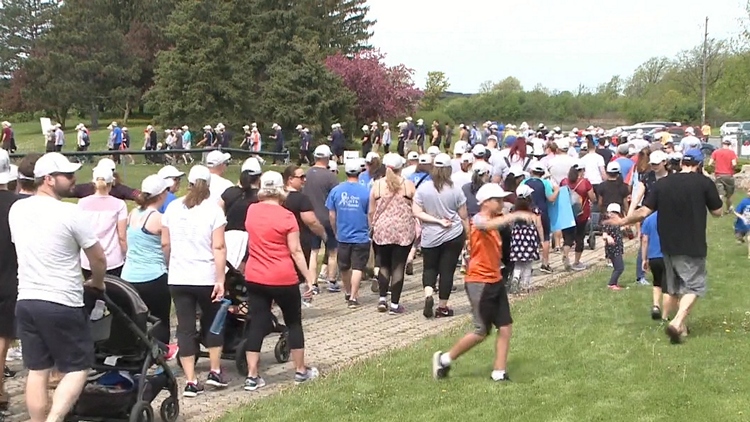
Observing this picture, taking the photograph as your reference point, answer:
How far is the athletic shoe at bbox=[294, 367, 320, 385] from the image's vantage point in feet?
26.9

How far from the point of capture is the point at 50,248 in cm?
577

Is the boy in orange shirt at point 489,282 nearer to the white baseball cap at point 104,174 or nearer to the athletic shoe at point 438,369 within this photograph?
the athletic shoe at point 438,369

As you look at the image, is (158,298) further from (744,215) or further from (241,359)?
(744,215)

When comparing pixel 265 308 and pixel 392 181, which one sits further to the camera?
pixel 392 181

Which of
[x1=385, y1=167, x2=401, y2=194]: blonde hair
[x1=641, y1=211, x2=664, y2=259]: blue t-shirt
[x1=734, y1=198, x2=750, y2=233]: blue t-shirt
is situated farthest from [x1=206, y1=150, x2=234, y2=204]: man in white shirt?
[x1=734, y1=198, x2=750, y2=233]: blue t-shirt

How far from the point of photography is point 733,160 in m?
23.2

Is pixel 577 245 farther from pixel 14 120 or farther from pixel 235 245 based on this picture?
pixel 14 120

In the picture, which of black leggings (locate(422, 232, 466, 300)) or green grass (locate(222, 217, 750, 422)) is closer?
green grass (locate(222, 217, 750, 422))

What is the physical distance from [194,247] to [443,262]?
4204 millimetres

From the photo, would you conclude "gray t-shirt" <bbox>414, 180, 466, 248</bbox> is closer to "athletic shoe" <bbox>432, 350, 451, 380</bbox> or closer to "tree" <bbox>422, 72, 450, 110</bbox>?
"athletic shoe" <bbox>432, 350, 451, 380</bbox>

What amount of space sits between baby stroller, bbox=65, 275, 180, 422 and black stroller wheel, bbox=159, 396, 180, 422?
31mm

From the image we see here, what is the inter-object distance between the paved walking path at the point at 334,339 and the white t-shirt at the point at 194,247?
1056mm

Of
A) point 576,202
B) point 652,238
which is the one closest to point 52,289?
point 652,238

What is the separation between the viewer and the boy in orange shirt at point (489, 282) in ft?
24.8
